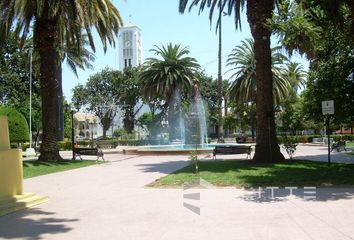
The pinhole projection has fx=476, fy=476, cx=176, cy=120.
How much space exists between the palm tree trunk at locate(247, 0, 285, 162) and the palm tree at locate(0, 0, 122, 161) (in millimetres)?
7661

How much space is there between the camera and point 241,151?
2380cm

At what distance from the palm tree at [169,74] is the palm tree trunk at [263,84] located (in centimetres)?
2531

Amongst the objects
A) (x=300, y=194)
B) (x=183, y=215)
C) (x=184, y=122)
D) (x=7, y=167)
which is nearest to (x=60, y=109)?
(x=184, y=122)

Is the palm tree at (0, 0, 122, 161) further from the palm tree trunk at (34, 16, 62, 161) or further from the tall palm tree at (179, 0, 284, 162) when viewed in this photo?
the tall palm tree at (179, 0, 284, 162)

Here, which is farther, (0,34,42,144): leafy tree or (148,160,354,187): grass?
(0,34,42,144): leafy tree

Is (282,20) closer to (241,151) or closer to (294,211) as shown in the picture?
(294,211)

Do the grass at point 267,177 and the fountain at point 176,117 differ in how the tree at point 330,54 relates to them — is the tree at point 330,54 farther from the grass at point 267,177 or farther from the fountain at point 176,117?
the fountain at point 176,117

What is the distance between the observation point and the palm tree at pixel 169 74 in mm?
46594

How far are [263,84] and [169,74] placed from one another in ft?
85.8

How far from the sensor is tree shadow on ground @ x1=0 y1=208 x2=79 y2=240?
7.74m

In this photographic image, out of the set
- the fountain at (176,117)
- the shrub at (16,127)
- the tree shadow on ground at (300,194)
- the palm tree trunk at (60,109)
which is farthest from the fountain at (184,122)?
the tree shadow on ground at (300,194)

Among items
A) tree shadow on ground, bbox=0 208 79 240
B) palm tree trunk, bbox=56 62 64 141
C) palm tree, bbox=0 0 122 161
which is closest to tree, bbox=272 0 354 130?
tree shadow on ground, bbox=0 208 79 240

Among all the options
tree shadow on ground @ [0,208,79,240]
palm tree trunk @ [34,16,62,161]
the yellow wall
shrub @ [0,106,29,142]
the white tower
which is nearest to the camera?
tree shadow on ground @ [0,208,79,240]

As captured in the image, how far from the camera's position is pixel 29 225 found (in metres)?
8.51
